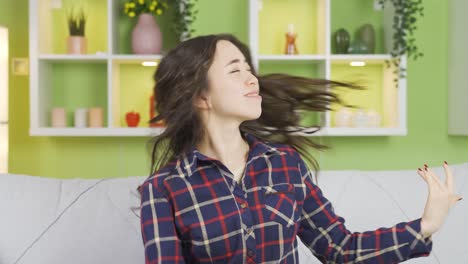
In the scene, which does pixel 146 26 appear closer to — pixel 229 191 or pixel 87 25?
pixel 87 25

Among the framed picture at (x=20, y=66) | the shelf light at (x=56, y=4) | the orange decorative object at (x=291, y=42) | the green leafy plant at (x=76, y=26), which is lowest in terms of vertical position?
the framed picture at (x=20, y=66)

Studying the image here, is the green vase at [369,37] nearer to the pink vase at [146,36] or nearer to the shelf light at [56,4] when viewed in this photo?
the pink vase at [146,36]

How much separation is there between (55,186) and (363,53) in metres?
2.12

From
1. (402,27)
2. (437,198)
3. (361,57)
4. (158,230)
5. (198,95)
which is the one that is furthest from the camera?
(361,57)

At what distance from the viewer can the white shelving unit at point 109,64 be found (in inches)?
132

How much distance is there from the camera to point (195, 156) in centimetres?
147

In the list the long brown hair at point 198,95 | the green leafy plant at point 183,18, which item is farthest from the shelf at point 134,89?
the long brown hair at point 198,95

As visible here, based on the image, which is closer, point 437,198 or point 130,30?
point 437,198

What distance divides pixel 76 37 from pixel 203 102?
2.09 meters

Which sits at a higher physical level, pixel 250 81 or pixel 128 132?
pixel 250 81

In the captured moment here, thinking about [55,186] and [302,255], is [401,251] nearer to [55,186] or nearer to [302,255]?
[302,255]

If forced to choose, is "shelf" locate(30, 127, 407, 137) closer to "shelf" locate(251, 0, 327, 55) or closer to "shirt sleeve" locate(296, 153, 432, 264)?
"shelf" locate(251, 0, 327, 55)

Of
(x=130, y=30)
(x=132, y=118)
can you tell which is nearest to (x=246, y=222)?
(x=132, y=118)

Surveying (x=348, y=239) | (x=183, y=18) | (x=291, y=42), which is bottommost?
(x=348, y=239)
